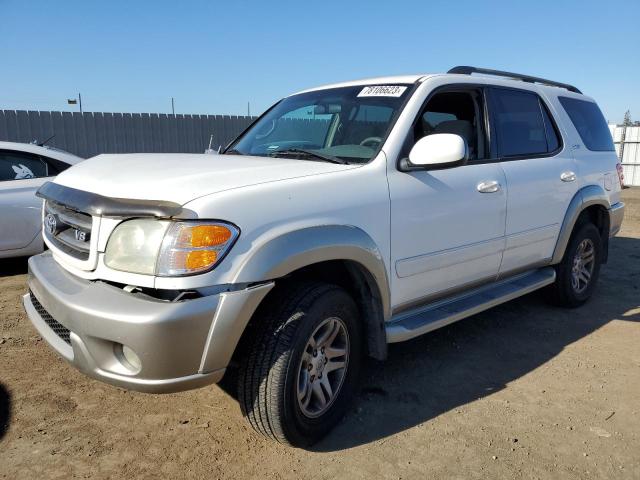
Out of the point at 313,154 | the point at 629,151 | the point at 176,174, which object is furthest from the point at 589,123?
the point at 629,151

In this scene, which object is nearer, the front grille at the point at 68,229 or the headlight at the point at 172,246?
→ the headlight at the point at 172,246

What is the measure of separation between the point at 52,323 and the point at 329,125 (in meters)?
2.03

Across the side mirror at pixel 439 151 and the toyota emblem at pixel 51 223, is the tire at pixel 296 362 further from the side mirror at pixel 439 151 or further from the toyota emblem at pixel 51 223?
the toyota emblem at pixel 51 223

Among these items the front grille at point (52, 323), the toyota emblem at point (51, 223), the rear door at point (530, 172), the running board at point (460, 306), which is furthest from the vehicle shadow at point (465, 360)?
the toyota emblem at point (51, 223)

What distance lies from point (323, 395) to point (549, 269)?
2642 mm

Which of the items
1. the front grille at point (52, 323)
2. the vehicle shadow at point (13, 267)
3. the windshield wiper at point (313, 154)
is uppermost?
the windshield wiper at point (313, 154)

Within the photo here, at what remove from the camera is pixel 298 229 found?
2375mm

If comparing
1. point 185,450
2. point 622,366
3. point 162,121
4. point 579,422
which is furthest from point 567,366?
point 162,121

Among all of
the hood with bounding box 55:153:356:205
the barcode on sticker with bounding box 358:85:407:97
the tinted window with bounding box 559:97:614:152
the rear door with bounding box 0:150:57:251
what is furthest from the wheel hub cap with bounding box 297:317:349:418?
the rear door with bounding box 0:150:57:251

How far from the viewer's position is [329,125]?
3434 mm

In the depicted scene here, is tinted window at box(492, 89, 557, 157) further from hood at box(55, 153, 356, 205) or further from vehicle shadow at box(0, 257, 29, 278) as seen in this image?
vehicle shadow at box(0, 257, 29, 278)

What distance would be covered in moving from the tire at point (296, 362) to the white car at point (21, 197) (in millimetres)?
4009

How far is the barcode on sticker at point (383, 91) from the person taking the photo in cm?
324

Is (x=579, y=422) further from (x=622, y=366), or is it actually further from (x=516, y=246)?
(x=516, y=246)
